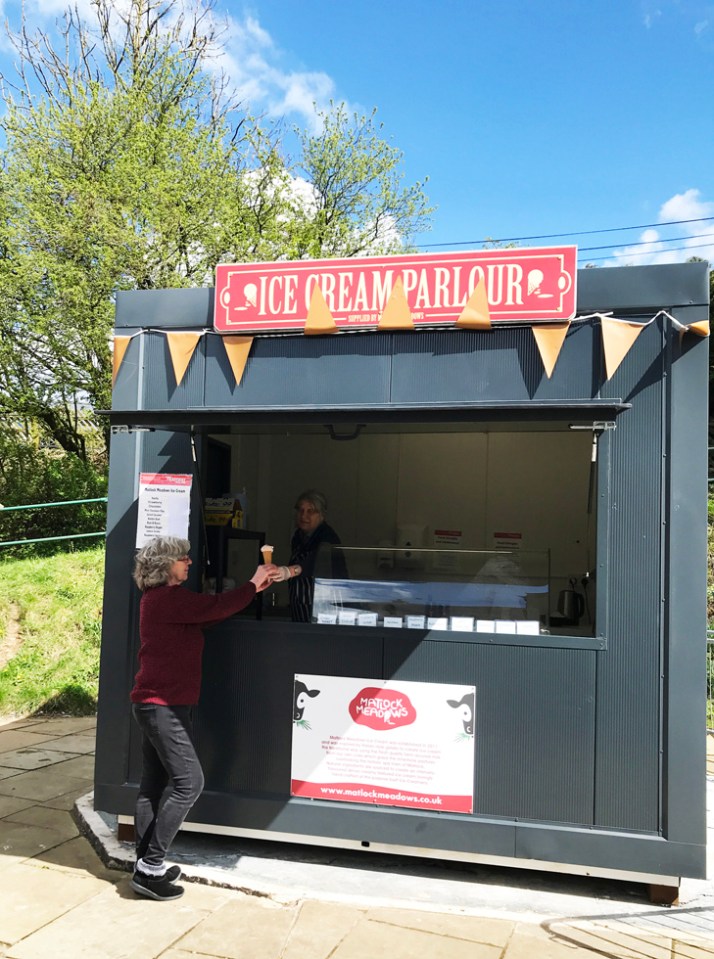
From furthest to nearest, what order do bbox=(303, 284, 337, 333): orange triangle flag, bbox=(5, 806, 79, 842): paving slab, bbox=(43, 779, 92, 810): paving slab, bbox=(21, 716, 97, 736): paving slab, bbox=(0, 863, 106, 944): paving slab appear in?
1. bbox=(21, 716, 97, 736): paving slab
2. bbox=(43, 779, 92, 810): paving slab
3. bbox=(5, 806, 79, 842): paving slab
4. bbox=(303, 284, 337, 333): orange triangle flag
5. bbox=(0, 863, 106, 944): paving slab

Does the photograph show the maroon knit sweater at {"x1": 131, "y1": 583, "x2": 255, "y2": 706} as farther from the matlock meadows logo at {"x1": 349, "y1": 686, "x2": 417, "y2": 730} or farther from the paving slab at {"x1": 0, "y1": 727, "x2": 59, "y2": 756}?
the paving slab at {"x1": 0, "y1": 727, "x2": 59, "y2": 756}

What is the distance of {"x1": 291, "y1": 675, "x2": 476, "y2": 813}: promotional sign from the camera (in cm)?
429

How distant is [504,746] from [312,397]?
2.17 metres

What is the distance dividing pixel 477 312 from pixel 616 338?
737 millimetres

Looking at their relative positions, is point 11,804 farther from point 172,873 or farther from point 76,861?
point 172,873

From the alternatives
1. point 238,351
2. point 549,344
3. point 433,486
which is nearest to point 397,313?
point 549,344

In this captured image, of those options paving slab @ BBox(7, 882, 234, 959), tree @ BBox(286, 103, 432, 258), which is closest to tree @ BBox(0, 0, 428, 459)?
tree @ BBox(286, 103, 432, 258)

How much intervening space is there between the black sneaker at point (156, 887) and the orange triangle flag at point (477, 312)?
3.21 meters

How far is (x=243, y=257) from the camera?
607 inches

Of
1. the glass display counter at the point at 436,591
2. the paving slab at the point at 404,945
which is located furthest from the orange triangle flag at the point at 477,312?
the paving slab at the point at 404,945

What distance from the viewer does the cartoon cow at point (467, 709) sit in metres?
4.27

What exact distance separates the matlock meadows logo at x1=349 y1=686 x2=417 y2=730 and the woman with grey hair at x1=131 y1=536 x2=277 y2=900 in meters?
0.87

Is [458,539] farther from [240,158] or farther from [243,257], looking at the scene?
[240,158]

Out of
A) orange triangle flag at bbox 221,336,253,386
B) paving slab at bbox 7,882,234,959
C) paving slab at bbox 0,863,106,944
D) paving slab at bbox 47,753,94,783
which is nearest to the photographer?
paving slab at bbox 7,882,234,959
